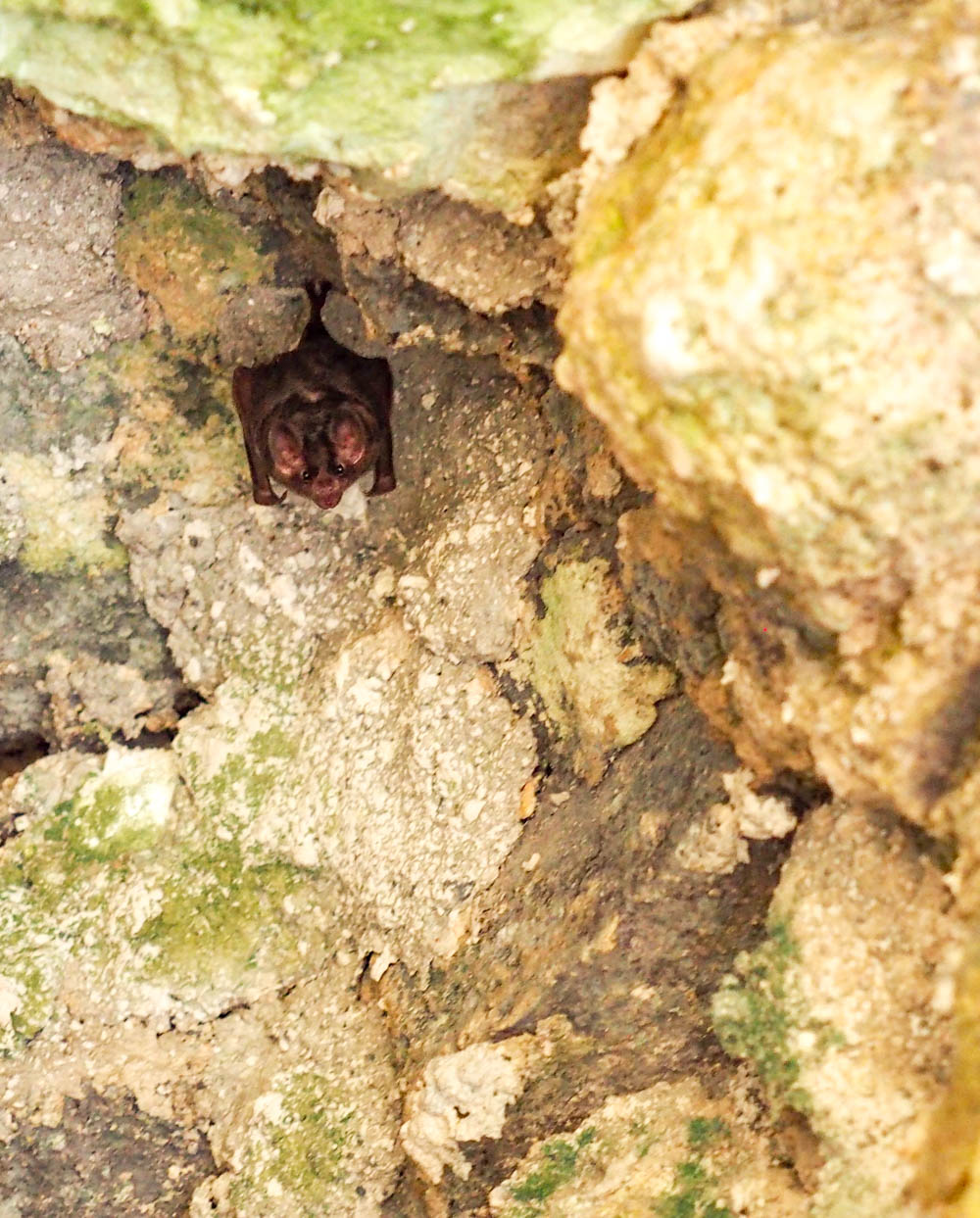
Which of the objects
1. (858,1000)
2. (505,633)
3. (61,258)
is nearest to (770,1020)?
(858,1000)

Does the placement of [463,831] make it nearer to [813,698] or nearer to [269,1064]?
[269,1064]

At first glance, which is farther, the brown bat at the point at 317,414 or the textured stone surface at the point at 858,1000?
the brown bat at the point at 317,414

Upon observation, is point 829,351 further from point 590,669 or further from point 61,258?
point 61,258

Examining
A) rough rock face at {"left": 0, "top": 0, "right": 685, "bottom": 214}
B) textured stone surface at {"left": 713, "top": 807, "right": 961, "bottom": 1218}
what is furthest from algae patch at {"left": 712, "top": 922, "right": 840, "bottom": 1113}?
rough rock face at {"left": 0, "top": 0, "right": 685, "bottom": 214}

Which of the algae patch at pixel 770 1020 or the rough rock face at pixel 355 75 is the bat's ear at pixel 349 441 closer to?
the rough rock face at pixel 355 75

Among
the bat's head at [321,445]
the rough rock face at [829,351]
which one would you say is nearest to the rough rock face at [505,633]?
the rough rock face at [829,351]

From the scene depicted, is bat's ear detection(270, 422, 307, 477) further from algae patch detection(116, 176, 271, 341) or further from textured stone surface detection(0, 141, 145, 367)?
textured stone surface detection(0, 141, 145, 367)

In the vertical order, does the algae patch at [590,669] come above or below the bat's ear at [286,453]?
below
